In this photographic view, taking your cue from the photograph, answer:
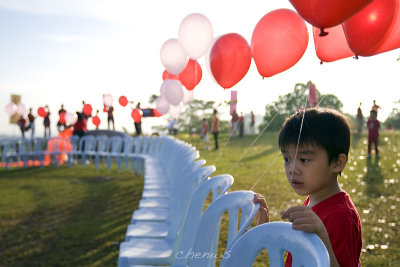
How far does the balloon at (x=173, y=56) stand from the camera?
5.52 meters

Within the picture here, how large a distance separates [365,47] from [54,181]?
10.1 m

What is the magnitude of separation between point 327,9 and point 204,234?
1.16 m

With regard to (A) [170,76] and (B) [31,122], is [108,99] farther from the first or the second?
(A) [170,76]

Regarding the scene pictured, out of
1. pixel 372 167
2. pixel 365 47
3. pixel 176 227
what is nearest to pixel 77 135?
pixel 372 167

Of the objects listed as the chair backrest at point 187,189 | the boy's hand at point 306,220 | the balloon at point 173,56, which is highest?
the balloon at point 173,56

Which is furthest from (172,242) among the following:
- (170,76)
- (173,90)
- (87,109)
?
(87,109)

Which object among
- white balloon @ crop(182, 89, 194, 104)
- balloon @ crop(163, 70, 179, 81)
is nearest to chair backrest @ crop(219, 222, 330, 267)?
balloon @ crop(163, 70, 179, 81)

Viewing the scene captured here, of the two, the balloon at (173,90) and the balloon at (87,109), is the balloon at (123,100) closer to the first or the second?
the balloon at (87,109)

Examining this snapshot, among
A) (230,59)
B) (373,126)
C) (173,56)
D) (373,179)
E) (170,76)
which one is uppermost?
(173,56)

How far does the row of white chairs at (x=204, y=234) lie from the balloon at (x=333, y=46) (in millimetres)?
1130

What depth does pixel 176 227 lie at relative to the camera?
10.9 feet

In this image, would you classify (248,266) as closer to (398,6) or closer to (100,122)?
(398,6)

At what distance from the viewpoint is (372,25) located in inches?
82.9

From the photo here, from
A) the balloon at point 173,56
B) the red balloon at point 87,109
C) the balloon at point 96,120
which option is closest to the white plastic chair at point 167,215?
the balloon at point 173,56
